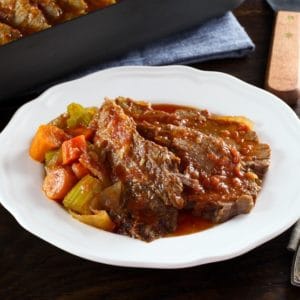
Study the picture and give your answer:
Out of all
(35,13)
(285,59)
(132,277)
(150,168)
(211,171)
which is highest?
(35,13)

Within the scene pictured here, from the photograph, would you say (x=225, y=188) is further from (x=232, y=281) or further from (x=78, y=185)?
(x=78, y=185)

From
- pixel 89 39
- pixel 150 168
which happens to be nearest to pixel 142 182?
pixel 150 168

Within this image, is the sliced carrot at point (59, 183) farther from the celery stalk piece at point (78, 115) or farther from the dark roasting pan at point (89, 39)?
the dark roasting pan at point (89, 39)

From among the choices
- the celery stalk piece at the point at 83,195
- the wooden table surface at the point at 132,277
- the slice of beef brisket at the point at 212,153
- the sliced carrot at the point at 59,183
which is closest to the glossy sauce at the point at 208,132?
the slice of beef brisket at the point at 212,153

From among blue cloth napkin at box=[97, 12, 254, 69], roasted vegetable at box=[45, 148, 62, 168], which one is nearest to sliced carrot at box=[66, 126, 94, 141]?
roasted vegetable at box=[45, 148, 62, 168]

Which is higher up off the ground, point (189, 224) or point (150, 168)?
point (150, 168)

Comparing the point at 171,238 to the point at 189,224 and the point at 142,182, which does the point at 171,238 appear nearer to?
the point at 189,224

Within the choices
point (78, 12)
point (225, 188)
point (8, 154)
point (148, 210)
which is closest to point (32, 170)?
point (8, 154)
